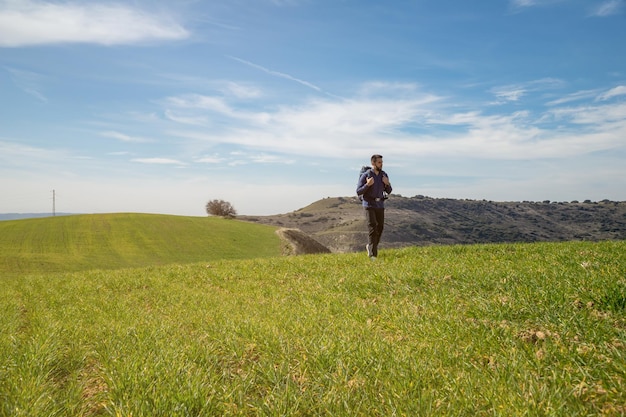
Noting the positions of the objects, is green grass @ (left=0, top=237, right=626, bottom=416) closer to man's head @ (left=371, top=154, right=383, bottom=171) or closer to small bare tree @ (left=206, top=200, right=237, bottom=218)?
man's head @ (left=371, top=154, right=383, bottom=171)

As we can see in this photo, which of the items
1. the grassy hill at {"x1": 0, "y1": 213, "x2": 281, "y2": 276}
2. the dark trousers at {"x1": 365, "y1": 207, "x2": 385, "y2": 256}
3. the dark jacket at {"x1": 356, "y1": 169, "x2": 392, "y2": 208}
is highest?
the dark jacket at {"x1": 356, "y1": 169, "x2": 392, "y2": 208}

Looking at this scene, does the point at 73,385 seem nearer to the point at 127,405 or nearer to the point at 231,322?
the point at 127,405

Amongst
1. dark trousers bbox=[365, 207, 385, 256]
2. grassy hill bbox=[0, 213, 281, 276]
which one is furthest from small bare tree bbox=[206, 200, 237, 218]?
dark trousers bbox=[365, 207, 385, 256]

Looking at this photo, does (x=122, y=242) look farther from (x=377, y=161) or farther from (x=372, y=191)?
(x=377, y=161)

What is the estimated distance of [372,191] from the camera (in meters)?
14.8

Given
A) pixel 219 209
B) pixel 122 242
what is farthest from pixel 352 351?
pixel 219 209

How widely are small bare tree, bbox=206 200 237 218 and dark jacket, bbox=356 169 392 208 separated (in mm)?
87209

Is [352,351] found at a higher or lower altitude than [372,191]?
lower

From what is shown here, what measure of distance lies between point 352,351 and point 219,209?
320 ft

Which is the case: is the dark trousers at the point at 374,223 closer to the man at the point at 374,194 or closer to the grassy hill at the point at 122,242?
the man at the point at 374,194

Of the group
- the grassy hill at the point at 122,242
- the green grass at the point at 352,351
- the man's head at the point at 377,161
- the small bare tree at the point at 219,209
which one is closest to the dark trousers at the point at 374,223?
the man's head at the point at 377,161

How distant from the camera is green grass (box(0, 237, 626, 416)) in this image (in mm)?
3881

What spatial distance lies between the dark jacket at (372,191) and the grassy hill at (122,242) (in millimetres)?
30788

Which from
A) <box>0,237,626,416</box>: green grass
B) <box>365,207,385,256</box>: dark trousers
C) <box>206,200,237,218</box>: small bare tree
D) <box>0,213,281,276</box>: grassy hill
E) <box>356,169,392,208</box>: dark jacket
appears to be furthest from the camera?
<box>206,200,237,218</box>: small bare tree
